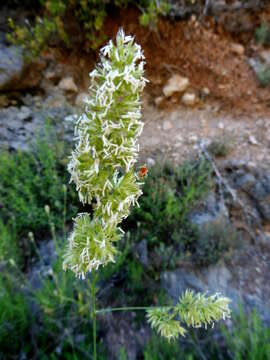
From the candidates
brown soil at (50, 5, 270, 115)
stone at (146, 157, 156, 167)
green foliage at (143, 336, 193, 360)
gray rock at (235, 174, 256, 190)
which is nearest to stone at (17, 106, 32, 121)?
brown soil at (50, 5, 270, 115)

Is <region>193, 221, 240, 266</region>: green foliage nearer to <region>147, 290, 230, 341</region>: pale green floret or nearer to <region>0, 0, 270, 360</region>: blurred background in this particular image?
<region>0, 0, 270, 360</region>: blurred background

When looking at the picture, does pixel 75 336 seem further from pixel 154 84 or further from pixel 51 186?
pixel 154 84

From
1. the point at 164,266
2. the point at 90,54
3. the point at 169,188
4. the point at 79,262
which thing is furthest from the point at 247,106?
the point at 79,262

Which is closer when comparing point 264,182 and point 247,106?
point 264,182

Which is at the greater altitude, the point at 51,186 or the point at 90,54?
the point at 90,54

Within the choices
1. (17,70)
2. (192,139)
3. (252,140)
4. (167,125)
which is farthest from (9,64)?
(252,140)

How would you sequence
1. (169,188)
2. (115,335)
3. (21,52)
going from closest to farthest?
1. (115,335)
2. (169,188)
3. (21,52)

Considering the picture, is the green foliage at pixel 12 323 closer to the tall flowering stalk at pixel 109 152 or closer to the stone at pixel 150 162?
the tall flowering stalk at pixel 109 152

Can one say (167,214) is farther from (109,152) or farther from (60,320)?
(109,152)
